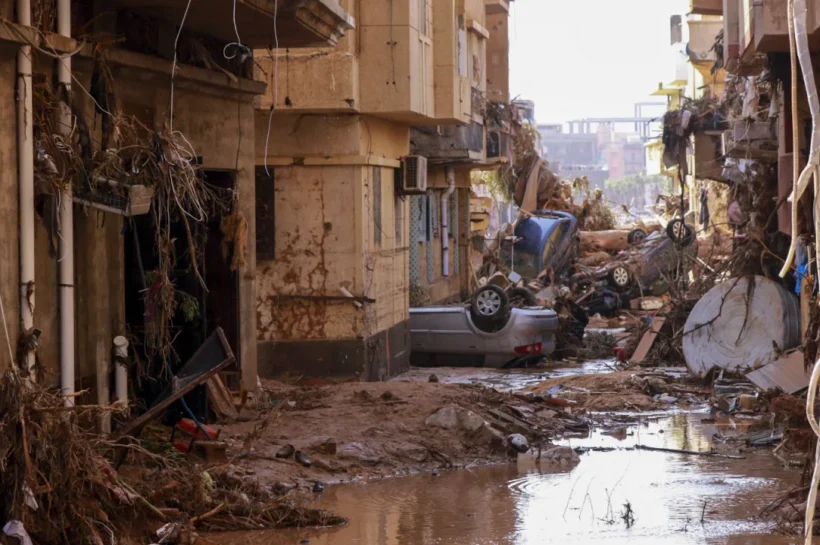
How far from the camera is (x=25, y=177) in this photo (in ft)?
26.0

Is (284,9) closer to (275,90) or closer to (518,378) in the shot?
(275,90)

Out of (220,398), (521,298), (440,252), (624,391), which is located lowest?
(624,391)

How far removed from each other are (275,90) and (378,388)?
5.28 m

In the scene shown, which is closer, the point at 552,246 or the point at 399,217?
the point at 399,217

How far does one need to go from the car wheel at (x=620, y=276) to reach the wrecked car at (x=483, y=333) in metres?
10.4

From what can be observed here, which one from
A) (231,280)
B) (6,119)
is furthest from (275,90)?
(6,119)

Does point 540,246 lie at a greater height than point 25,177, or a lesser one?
lesser

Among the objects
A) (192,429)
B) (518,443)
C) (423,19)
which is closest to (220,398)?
(192,429)

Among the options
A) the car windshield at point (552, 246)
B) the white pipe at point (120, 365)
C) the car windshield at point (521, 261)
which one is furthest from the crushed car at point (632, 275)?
the white pipe at point (120, 365)

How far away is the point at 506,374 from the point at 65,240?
40.2ft

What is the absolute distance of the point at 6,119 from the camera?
7812 millimetres

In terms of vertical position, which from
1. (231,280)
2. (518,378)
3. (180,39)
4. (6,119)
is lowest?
(518,378)

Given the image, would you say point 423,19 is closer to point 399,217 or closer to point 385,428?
point 399,217

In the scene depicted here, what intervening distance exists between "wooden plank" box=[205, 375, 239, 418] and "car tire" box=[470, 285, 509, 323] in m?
8.86
